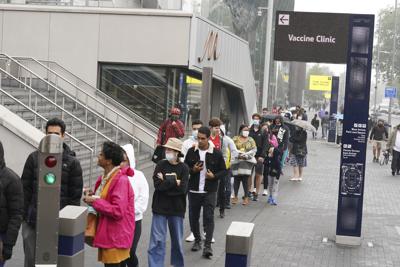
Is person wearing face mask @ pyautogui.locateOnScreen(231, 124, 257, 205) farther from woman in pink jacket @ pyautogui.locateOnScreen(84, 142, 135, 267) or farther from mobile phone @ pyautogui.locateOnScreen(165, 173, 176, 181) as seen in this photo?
woman in pink jacket @ pyautogui.locateOnScreen(84, 142, 135, 267)

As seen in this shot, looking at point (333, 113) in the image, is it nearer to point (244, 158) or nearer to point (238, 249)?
point (244, 158)

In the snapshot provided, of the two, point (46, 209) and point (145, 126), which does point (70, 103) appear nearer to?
point (145, 126)

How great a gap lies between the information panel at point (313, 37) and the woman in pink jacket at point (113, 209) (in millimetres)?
6427

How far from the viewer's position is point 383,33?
11725 centimetres

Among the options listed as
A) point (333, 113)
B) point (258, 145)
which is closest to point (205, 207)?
point (258, 145)

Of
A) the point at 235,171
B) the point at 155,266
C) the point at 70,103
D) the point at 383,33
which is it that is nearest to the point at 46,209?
the point at 155,266

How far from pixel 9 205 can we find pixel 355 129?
20.4 feet

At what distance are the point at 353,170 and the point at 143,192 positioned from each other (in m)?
4.40

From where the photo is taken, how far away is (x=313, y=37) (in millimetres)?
12016

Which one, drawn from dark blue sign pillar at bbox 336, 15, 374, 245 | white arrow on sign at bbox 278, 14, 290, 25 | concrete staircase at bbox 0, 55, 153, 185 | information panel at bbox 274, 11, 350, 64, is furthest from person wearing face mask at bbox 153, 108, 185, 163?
dark blue sign pillar at bbox 336, 15, 374, 245

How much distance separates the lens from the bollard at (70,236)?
244 inches

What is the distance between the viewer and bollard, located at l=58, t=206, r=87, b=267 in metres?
6.20

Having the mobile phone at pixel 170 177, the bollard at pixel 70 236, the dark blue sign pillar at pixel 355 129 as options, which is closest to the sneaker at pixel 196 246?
the mobile phone at pixel 170 177

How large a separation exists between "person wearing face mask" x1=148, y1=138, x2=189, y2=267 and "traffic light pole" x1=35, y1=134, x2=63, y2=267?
235 centimetres
